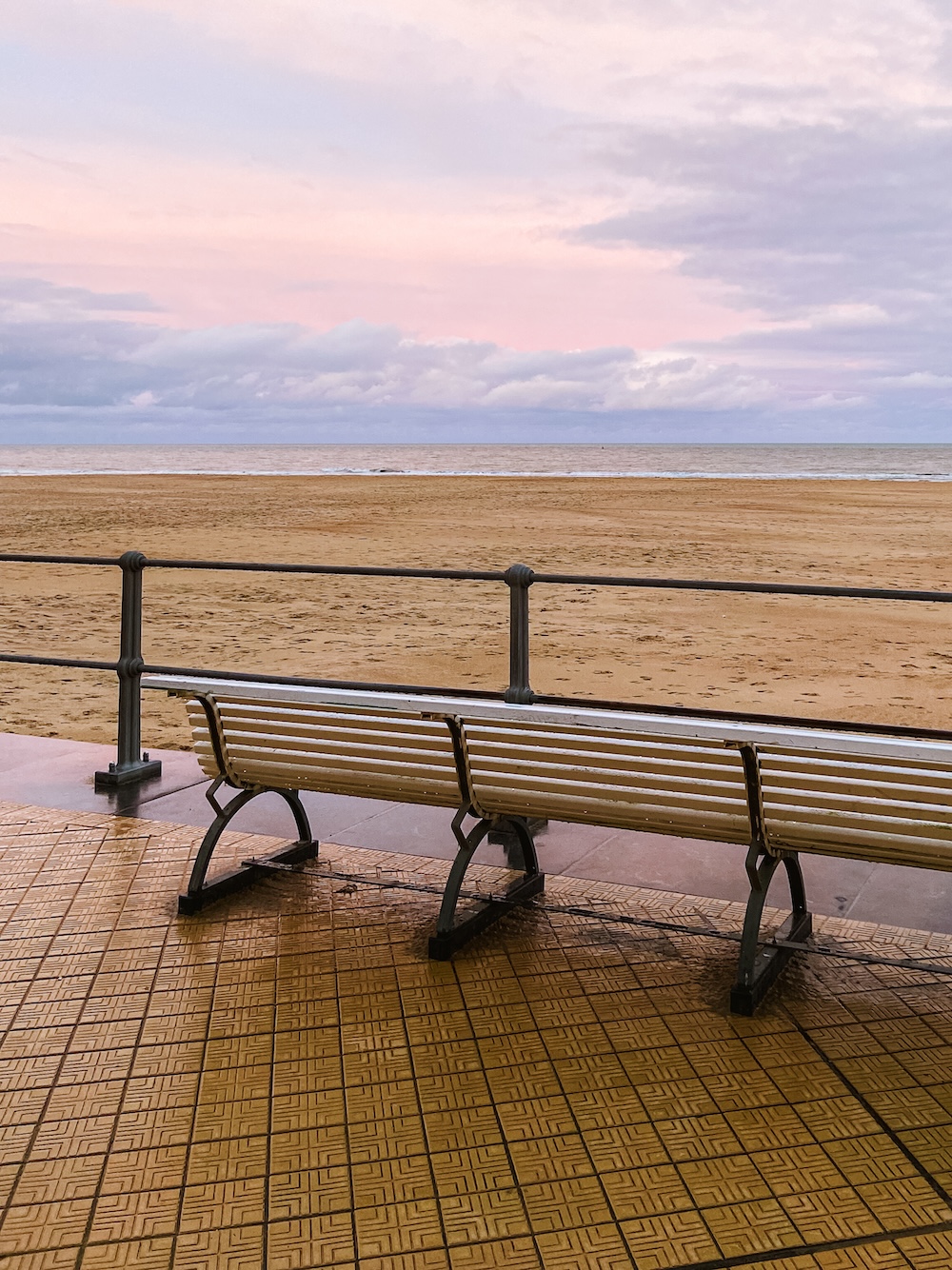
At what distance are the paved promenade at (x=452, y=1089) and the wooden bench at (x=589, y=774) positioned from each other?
0.25m

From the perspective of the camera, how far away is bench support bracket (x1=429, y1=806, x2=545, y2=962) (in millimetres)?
3953

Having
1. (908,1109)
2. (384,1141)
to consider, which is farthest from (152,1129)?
(908,1109)

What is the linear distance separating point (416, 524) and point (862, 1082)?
27.0m

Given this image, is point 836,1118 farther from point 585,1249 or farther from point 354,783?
point 354,783

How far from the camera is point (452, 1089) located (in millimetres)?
3137

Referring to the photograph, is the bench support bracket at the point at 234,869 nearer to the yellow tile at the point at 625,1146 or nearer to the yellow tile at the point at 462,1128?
the yellow tile at the point at 462,1128

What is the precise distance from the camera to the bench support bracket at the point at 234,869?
4.32 meters

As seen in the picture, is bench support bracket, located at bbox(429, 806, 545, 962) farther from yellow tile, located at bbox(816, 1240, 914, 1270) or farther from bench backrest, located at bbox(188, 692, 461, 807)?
yellow tile, located at bbox(816, 1240, 914, 1270)

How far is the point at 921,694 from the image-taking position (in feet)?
37.1

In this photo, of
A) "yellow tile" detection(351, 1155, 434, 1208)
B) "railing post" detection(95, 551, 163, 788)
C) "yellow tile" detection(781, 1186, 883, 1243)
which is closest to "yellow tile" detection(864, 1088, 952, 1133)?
"yellow tile" detection(781, 1186, 883, 1243)

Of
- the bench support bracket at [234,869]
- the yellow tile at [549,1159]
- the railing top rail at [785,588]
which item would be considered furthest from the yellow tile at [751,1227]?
the bench support bracket at [234,869]

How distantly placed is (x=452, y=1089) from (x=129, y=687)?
344 centimetres

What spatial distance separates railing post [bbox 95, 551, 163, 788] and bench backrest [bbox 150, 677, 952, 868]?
1482 mm

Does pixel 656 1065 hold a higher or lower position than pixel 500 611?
lower
